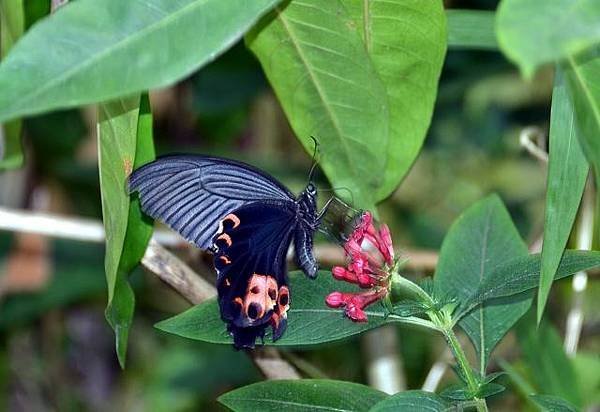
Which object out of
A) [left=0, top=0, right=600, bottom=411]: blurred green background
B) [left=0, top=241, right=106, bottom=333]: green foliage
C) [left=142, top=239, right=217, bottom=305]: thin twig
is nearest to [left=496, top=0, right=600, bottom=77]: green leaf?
[left=142, top=239, right=217, bottom=305]: thin twig

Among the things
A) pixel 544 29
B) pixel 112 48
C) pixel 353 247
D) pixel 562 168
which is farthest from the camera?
pixel 353 247

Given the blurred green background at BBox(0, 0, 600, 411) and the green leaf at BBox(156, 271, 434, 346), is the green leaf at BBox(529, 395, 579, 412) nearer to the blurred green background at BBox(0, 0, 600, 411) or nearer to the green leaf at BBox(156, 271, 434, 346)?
the green leaf at BBox(156, 271, 434, 346)

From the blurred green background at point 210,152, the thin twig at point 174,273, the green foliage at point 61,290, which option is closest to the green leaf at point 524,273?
the thin twig at point 174,273

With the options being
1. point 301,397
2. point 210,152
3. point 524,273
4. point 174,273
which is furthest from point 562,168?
point 210,152

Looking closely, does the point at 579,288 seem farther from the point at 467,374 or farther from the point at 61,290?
the point at 61,290

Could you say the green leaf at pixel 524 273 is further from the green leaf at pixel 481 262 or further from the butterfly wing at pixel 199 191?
the butterfly wing at pixel 199 191

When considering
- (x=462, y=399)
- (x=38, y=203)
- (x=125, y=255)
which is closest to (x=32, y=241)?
(x=38, y=203)
